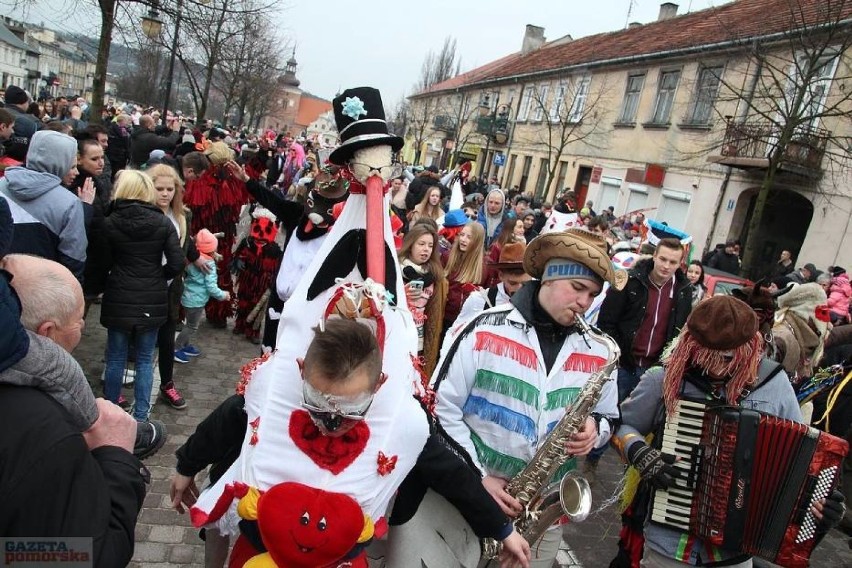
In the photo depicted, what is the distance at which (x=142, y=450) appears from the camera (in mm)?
2041

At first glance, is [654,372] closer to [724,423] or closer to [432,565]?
[724,423]

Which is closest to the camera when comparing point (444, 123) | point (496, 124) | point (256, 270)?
point (256, 270)

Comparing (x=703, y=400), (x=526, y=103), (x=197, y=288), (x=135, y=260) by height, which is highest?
(x=526, y=103)

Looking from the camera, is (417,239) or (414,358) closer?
(414,358)

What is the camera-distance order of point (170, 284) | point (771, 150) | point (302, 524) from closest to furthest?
point (302, 524)
point (170, 284)
point (771, 150)

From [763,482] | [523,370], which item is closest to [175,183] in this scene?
[523,370]

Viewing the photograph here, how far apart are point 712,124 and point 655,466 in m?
18.6

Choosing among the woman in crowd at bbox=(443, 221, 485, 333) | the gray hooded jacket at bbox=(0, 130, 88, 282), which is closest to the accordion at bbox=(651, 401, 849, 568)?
the woman in crowd at bbox=(443, 221, 485, 333)

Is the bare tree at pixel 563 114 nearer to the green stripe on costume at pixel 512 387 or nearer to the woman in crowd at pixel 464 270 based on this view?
the woman in crowd at pixel 464 270

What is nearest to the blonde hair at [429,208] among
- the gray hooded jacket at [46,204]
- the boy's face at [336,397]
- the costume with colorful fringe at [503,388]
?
the gray hooded jacket at [46,204]

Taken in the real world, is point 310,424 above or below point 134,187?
below

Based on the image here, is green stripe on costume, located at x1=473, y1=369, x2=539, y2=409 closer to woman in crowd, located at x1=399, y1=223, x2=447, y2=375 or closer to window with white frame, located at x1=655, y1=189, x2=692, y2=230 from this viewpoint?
woman in crowd, located at x1=399, y1=223, x2=447, y2=375

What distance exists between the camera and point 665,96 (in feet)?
70.3

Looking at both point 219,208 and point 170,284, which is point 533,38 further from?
point 170,284
